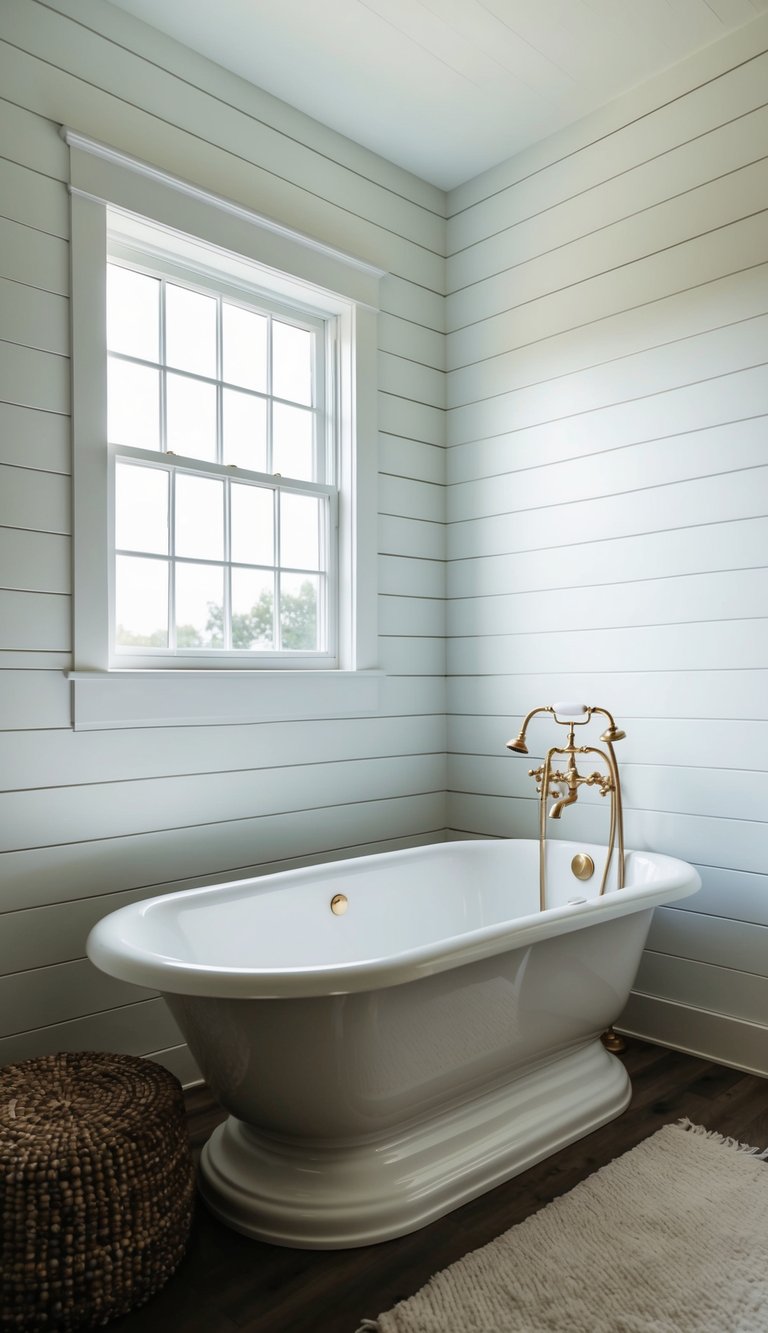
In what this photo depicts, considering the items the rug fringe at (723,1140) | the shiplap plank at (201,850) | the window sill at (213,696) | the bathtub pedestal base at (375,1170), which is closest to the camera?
the bathtub pedestal base at (375,1170)

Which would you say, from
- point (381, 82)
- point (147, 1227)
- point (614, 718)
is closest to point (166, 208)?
point (381, 82)

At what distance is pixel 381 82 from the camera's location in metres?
2.72

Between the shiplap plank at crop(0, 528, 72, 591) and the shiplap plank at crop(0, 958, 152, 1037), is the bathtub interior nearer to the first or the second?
the shiplap plank at crop(0, 958, 152, 1037)

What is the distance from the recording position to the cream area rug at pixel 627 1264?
59.8 inches

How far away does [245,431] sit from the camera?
2.79m

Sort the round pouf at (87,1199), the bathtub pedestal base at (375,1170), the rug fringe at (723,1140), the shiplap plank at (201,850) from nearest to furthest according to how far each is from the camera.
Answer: the round pouf at (87,1199) → the bathtub pedestal base at (375,1170) → the rug fringe at (723,1140) → the shiplap plank at (201,850)

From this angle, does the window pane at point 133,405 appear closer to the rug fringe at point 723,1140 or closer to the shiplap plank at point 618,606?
the shiplap plank at point 618,606

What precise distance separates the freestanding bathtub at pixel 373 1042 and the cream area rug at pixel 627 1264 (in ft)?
0.56

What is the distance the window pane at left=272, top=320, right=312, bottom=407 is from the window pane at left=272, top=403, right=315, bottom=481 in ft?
0.16

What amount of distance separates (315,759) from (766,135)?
216 cm

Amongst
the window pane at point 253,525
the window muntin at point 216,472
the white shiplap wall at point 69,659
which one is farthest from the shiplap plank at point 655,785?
the window pane at point 253,525

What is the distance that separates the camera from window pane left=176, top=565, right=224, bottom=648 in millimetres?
2594

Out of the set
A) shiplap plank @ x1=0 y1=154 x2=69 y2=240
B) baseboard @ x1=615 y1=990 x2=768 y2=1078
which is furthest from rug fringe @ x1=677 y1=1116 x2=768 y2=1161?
shiplap plank @ x1=0 y1=154 x2=69 y2=240

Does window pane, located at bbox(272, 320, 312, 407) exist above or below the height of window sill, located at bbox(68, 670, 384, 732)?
A: above
